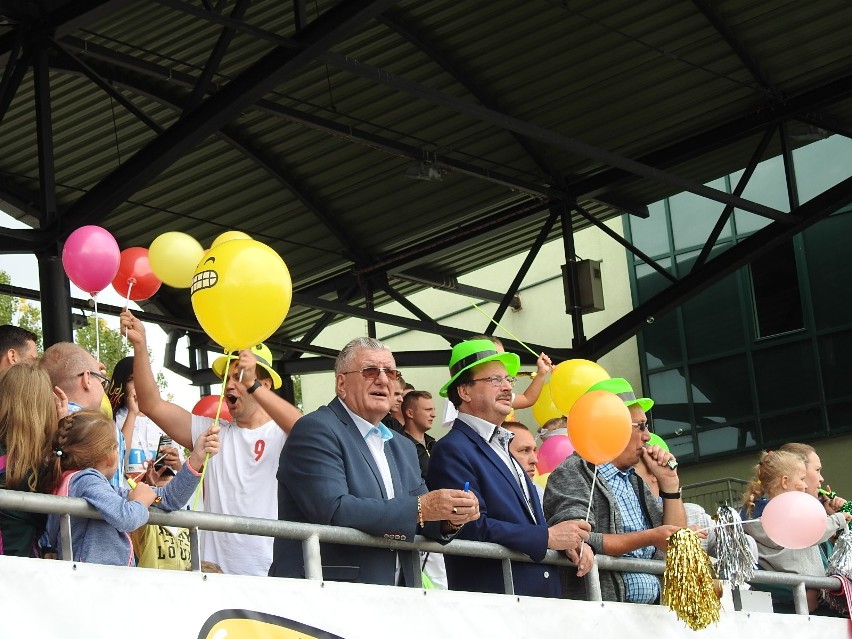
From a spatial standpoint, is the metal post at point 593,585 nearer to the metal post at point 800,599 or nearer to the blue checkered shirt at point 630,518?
the blue checkered shirt at point 630,518

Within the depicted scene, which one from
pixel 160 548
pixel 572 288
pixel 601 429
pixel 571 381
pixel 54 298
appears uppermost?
pixel 572 288

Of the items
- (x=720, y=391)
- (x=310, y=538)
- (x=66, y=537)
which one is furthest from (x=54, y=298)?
(x=720, y=391)

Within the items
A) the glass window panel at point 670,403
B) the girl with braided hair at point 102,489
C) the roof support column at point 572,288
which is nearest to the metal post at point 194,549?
the girl with braided hair at point 102,489

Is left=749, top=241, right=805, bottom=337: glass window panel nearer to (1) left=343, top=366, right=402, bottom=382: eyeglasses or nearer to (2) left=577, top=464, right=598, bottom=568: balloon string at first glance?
(2) left=577, top=464, right=598, bottom=568: balloon string

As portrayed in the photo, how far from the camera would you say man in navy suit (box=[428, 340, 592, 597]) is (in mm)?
5316

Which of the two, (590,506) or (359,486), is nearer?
(359,486)

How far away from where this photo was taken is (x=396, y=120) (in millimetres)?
10852

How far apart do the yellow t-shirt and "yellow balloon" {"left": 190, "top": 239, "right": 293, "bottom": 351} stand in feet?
2.86

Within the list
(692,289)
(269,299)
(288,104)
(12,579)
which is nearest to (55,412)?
(12,579)

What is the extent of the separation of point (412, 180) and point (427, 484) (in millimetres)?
6585

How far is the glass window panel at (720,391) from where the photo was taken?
1861cm

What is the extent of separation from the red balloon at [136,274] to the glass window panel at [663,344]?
12387 mm

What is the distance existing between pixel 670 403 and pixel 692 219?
104 inches

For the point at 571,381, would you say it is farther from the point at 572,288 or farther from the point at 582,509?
the point at 572,288
